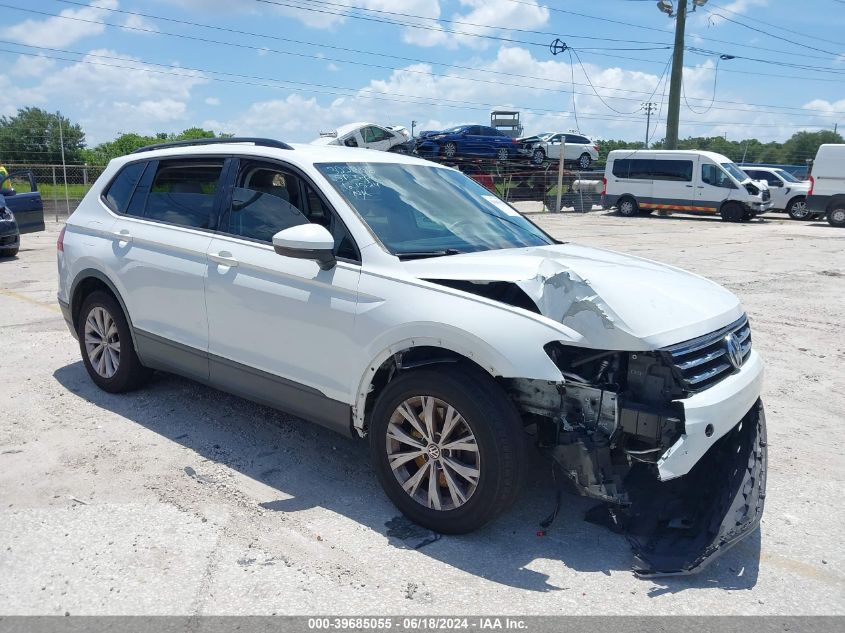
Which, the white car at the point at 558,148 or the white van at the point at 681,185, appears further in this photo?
the white car at the point at 558,148

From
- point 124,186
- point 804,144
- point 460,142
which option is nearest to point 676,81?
point 460,142

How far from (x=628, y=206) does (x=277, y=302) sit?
26390 millimetres

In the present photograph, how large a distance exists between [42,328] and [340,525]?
18.4ft

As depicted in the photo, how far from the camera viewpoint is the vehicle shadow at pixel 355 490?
10.7 ft

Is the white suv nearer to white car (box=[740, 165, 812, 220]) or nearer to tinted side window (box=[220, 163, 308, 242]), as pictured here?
tinted side window (box=[220, 163, 308, 242])

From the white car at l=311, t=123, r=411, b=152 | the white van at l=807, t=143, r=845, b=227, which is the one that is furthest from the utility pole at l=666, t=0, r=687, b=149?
the white car at l=311, t=123, r=411, b=152

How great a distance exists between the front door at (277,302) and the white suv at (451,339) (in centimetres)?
1

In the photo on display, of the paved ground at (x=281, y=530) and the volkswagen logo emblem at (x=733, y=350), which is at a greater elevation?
the volkswagen logo emblem at (x=733, y=350)

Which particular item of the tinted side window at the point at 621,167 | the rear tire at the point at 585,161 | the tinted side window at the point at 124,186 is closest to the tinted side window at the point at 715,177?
the tinted side window at the point at 621,167

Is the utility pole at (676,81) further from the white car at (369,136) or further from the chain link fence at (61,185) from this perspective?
the chain link fence at (61,185)

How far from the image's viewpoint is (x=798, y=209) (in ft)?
88.4

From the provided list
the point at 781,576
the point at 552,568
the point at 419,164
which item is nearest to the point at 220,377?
the point at 419,164

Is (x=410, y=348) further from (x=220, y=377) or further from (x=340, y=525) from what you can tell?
(x=220, y=377)

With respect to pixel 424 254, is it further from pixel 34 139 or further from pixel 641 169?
pixel 34 139
